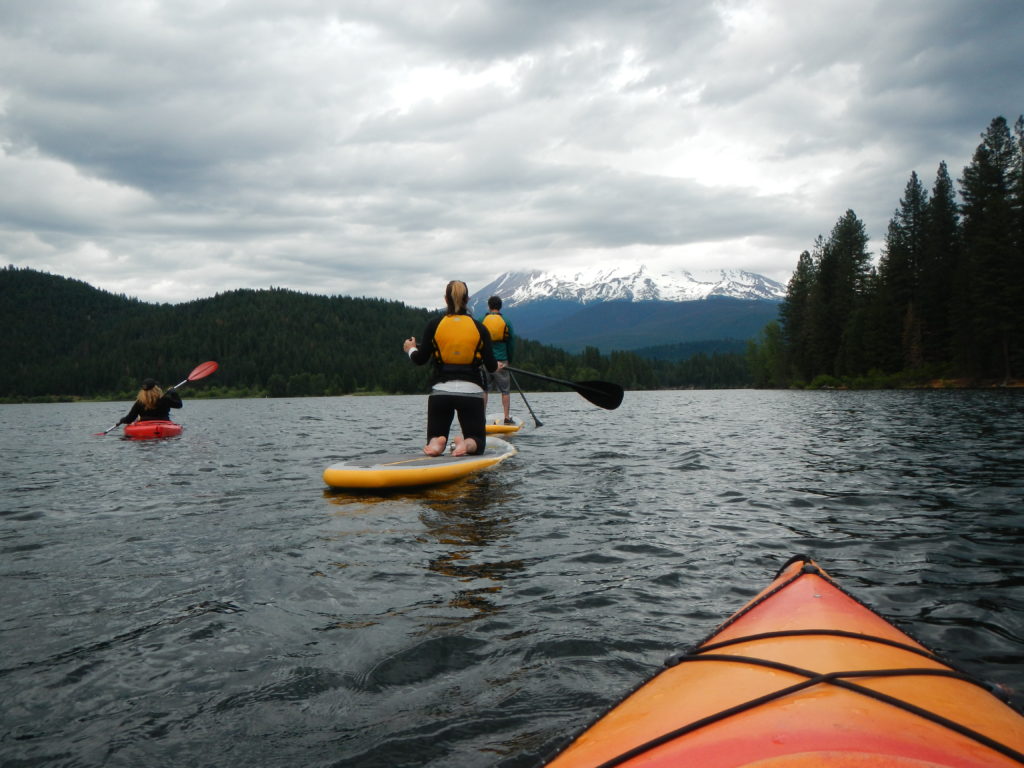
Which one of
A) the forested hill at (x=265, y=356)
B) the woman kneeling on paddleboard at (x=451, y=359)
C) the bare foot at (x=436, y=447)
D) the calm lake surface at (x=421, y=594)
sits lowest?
the calm lake surface at (x=421, y=594)

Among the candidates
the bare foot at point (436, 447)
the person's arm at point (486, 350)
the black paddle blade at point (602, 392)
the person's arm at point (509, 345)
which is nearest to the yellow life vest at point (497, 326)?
the person's arm at point (509, 345)

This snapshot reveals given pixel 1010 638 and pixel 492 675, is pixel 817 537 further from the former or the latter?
pixel 492 675

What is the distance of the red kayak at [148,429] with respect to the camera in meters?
17.7

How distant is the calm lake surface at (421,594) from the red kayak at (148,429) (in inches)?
336

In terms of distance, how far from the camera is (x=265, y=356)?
5827 inches

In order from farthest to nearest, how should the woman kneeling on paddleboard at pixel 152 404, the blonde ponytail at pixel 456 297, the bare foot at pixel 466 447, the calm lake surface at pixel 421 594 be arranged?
the woman kneeling on paddleboard at pixel 152 404, the bare foot at pixel 466 447, the blonde ponytail at pixel 456 297, the calm lake surface at pixel 421 594

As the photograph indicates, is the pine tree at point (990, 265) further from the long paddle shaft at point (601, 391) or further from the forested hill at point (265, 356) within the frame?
the forested hill at point (265, 356)

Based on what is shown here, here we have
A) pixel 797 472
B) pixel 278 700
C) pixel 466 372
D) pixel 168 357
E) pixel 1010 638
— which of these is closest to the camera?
pixel 278 700

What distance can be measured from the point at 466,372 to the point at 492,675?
5883 mm

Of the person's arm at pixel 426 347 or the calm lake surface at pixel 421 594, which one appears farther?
the person's arm at pixel 426 347

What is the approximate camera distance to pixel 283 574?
4.89m

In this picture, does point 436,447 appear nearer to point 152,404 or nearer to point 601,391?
point 601,391

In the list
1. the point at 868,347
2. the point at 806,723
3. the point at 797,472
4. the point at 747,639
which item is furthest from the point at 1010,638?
the point at 868,347

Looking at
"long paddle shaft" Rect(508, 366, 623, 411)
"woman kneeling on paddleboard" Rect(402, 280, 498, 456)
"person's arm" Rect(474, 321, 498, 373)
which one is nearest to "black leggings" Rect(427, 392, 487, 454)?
"woman kneeling on paddleboard" Rect(402, 280, 498, 456)
